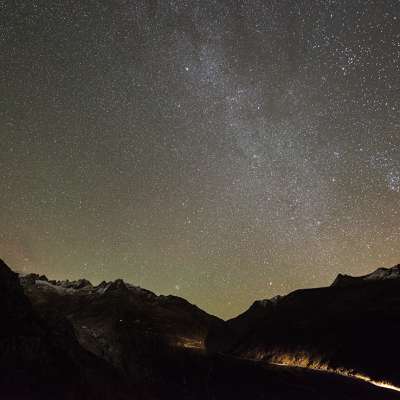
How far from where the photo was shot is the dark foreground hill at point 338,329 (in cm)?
2927

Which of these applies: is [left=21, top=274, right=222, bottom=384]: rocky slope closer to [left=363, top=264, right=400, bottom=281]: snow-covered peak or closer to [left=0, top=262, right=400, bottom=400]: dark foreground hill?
[left=0, top=262, right=400, bottom=400]: dark foreground hill

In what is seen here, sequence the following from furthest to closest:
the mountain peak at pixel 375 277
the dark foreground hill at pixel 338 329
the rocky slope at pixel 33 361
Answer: the mountain peak at pixel 375 277
the dark foreground hill at pixel 338 329
the rocky slope at pixel 33 361

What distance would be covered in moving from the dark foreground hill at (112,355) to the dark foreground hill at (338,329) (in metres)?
3.30

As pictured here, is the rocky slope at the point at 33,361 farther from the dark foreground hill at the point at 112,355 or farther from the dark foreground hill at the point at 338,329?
the dark foreground hill at the point at 338,329

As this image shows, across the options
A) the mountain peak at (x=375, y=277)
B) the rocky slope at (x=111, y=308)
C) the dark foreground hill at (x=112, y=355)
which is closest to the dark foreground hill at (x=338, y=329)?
the mountain peak at (x=375, y=277)

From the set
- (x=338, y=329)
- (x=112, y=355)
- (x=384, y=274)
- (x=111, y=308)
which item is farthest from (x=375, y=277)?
(x=111, y=308)

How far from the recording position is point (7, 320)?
47.0 ft

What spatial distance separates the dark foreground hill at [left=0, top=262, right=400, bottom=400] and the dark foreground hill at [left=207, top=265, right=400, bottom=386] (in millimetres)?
3295

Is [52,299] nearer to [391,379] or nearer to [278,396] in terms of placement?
[278,396]

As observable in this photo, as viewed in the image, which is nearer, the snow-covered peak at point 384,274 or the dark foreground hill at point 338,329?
the dark foreground hill at point 338,329

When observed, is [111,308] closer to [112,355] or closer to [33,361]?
[112,355]

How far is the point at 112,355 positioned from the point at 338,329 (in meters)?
24.1

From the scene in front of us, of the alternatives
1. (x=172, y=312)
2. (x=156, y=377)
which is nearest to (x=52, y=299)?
(x=172, y=312)

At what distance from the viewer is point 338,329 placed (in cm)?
3691
